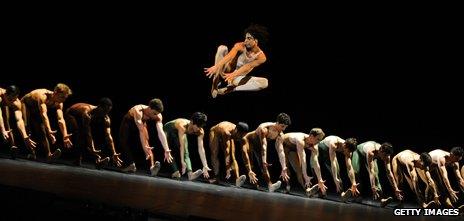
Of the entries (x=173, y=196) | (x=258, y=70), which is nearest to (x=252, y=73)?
(x=258, y=70)

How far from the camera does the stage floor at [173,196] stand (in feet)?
12.8

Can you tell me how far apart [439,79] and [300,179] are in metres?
2.35

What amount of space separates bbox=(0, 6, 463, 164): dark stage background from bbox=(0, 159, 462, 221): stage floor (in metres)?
1.40

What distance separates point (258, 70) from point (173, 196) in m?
3.19

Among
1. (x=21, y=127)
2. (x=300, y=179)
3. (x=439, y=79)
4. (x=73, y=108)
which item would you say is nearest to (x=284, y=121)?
(x=300, y=179)

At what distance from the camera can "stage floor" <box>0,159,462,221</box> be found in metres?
3.91

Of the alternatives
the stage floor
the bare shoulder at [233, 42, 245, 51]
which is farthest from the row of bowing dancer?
the bare shoulder at [233, 42, 245, 51]

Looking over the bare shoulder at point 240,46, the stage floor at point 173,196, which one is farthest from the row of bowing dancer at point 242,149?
the bare shoulder at point 240,46

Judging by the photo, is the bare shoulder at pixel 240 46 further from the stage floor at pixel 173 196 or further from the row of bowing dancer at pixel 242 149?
the stage floor at pixel 173 196

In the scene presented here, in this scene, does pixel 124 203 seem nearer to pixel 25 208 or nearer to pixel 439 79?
pixel 25 208

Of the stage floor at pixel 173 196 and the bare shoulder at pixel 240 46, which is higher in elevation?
the bare shoulder at pixel 240 46

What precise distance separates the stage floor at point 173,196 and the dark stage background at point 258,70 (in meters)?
1.40

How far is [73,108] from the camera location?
6.96 meters

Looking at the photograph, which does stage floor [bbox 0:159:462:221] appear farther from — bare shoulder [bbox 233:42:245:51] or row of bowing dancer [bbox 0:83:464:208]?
bare shoulder [bbox 233:42:245:51]
